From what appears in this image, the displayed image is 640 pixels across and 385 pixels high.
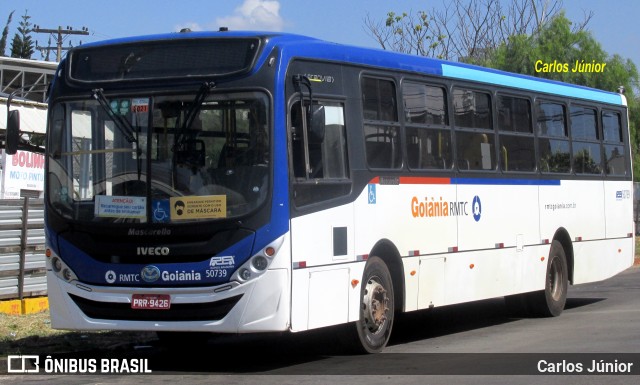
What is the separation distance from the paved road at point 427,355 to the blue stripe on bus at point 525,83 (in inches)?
131

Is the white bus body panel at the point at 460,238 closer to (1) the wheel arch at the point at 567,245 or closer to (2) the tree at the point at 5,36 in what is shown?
(1) the wheel arch at the point at 567,245

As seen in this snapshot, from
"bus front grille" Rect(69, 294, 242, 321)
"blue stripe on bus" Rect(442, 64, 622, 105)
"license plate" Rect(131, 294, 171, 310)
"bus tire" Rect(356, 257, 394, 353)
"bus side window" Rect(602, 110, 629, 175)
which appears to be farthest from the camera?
"bus side window" Rect(602, 110, 629, 175)

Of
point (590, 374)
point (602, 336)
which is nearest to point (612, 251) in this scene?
point (602, 336)

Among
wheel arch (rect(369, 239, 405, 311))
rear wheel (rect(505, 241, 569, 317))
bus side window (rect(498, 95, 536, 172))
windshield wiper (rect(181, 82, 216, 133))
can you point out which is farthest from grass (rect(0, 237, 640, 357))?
rear wheel (rect(505, 241, 569, 317))

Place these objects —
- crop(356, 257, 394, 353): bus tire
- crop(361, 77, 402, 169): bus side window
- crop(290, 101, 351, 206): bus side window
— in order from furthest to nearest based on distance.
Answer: crop(361, 77, 402, 169): bus side window < crop(356, 257, 394, 353): bus tire < crop(290, 101, 351, 206): bus side window

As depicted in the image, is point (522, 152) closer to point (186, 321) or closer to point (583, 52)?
point (186, 321)

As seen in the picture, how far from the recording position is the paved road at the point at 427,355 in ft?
32.6

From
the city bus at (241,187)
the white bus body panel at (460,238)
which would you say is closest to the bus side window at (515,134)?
the white bus body panel at (460,238)

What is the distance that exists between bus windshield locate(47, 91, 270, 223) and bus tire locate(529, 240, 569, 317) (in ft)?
23.3

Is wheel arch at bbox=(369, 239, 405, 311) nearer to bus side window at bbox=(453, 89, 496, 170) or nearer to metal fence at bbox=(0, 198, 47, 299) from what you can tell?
bus side window at bbox=(453, 89, 496, 170)

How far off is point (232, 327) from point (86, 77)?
301cm

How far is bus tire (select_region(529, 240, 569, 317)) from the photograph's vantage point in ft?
52.2

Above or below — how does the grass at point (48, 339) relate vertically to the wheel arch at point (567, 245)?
below

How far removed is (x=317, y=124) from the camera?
10.5 metres
